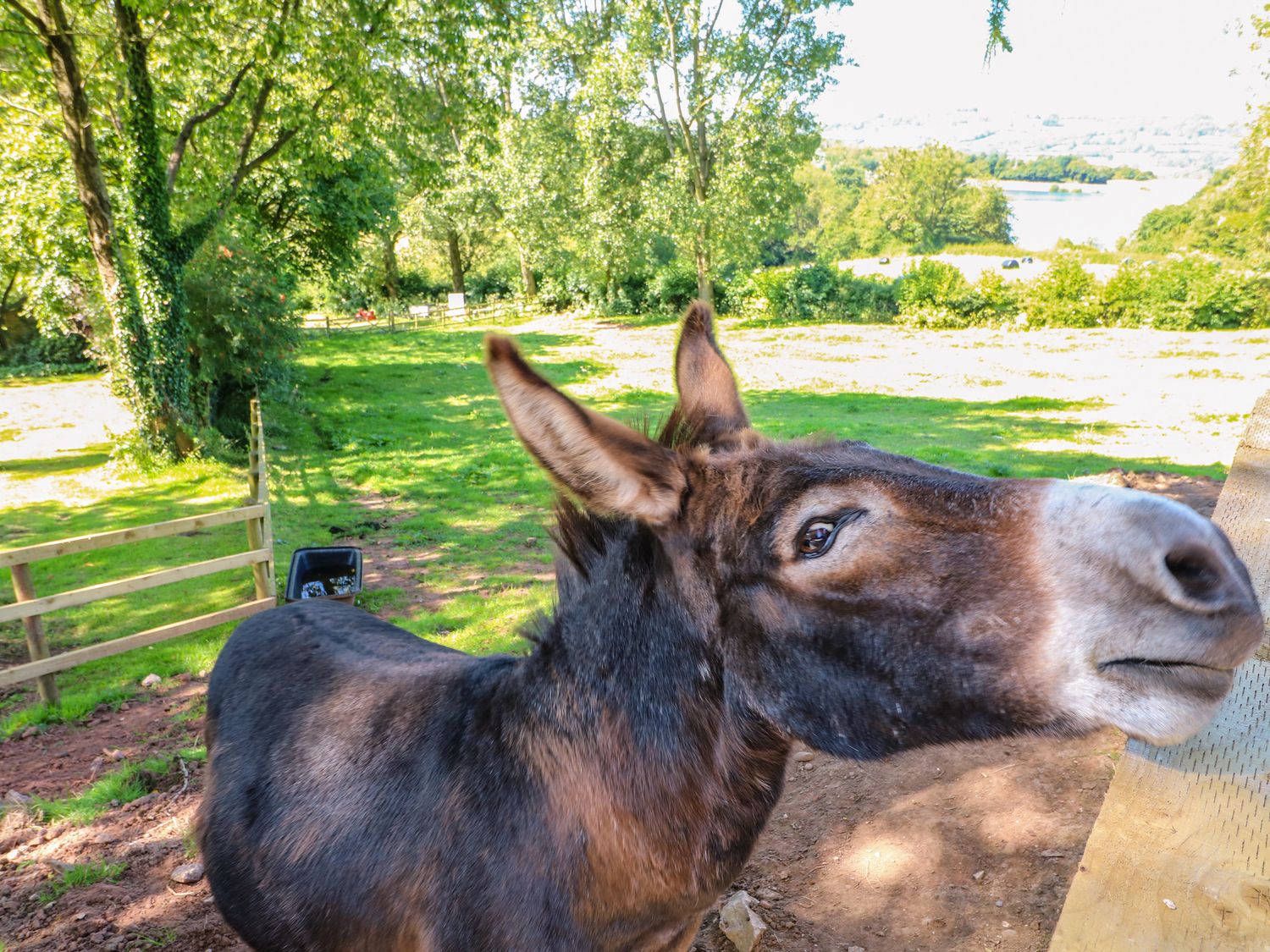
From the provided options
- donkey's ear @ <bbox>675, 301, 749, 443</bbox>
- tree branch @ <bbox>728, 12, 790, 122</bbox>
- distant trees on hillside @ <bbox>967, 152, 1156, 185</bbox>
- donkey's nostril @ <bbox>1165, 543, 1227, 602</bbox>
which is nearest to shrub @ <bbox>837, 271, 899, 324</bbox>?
tree branch @ <bbox>728, 12, 790, 122</bbox>

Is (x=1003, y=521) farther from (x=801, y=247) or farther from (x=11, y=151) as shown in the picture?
(x=801, y=247)

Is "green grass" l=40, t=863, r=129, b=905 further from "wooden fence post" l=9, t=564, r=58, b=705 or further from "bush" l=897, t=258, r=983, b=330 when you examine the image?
"bush" l=897, t=258, r=983, b=330

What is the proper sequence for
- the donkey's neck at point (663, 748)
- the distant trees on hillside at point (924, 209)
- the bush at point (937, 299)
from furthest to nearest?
1. the distant trees on hillside at point (924, 209)
2. the bush at point (937, 299)
3. the donkey's neck at point (663, 748)

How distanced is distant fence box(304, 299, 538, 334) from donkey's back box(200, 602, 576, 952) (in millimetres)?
34164

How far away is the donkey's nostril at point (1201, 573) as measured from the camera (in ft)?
4.24

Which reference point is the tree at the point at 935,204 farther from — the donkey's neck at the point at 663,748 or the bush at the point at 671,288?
the donkey's neck at the point at 663,748

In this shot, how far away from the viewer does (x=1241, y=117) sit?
2803cm

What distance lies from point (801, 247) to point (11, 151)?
71701mm

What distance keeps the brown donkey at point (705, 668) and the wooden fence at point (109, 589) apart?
4.93m

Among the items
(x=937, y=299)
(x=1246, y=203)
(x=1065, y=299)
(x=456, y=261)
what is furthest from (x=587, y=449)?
(x=456, y=261)

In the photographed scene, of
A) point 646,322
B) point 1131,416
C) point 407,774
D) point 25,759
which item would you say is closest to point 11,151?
point 25,759

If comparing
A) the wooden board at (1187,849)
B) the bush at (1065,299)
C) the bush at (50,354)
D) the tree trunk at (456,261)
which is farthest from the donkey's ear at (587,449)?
the tree trunk at (456,261)

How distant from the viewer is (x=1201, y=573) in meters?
1.31

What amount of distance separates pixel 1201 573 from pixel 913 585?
0.50 metres
